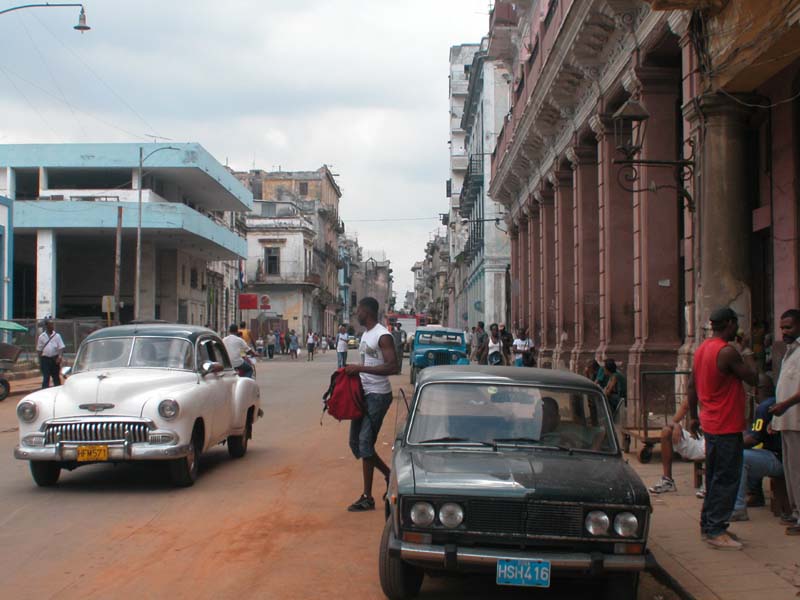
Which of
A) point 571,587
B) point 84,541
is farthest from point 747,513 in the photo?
point 84,541

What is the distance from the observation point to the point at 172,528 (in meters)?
7.91

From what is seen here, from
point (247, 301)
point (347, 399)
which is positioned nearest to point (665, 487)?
point (347, 399)

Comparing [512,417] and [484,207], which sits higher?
[484,207]

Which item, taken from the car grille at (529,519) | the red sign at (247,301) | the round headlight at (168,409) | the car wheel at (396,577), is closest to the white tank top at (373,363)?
the round headlight at (168,409)

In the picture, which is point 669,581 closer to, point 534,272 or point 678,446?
point 678,446

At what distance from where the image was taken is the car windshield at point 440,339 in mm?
28247

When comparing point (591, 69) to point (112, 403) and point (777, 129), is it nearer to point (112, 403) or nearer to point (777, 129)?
point (777, 129)

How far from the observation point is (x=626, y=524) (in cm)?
543

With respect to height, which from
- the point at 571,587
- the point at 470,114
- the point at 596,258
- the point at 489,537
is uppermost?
the point at 470,114

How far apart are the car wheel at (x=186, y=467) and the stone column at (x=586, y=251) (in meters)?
13.2

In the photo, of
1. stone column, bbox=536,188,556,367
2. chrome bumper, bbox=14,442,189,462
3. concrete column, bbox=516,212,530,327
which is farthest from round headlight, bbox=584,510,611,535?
concrete column, bbox=516,212,530,327

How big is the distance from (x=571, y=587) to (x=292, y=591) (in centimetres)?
195

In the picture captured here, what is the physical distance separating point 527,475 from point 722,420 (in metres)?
2.11

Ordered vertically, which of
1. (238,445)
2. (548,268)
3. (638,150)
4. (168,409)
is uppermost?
(638,150)
